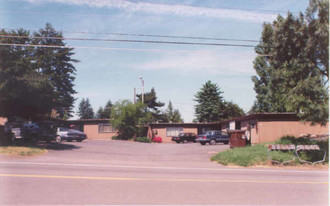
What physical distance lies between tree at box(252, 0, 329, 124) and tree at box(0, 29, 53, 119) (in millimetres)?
15776

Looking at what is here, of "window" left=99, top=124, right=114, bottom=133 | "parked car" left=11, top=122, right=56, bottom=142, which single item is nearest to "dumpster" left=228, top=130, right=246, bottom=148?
"parked car" left=11, top=122, right=56, bottom=142

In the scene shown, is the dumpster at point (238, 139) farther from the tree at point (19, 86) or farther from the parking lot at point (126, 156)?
the tree at point (19, 86)

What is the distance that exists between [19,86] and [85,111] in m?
93.6

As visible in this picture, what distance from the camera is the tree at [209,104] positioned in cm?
5332

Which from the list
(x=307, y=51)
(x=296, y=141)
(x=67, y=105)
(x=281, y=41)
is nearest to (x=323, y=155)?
(x=296, y=141)

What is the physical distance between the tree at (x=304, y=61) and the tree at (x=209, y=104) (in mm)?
34497

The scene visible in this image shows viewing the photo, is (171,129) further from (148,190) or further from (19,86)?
(148,190)

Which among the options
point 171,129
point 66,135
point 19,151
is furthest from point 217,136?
point 19,151

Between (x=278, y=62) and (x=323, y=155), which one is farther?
(x=278, y=62)

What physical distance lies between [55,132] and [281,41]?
2192cm

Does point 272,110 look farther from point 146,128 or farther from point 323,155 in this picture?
point 323,155

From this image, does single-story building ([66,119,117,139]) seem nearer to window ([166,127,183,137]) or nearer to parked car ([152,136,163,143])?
parked car ([152,136,163,143])

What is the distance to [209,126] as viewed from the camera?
40312mm

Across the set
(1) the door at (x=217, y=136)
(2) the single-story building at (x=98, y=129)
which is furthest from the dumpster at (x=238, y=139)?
(2) the single-story building at (x=98, y=129)
